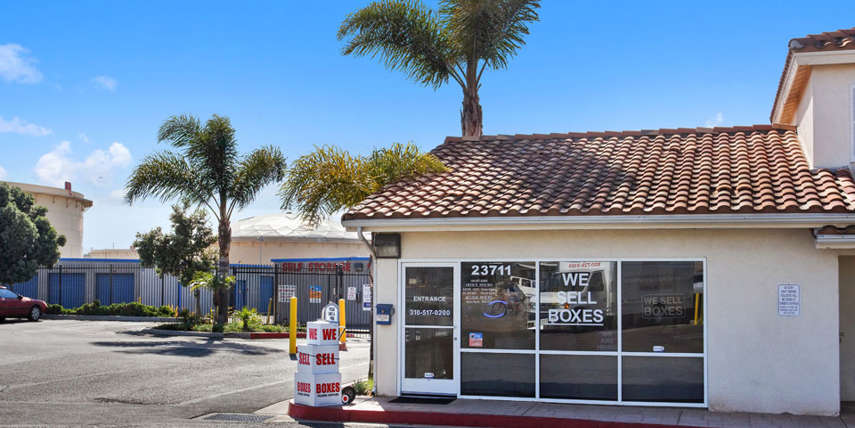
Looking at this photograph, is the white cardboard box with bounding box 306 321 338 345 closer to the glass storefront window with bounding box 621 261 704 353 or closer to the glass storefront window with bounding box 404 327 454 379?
the glass storefront window with bounding box 404 327 454 379

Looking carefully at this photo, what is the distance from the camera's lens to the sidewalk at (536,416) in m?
10.3

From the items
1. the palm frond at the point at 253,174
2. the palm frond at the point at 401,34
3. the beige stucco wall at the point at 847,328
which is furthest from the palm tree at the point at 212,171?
the beige stucco wall at the point at 847,328

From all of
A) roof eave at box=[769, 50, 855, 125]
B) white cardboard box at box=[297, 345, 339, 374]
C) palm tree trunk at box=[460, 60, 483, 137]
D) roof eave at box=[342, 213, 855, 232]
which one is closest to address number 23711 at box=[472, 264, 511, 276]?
roof eave at box=[342, 213, 855, 232]

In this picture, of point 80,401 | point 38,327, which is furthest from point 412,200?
point 38,327

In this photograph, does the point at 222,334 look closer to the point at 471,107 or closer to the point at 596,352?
the point at 471,107

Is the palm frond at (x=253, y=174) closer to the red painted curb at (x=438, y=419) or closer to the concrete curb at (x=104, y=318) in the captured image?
the concrete curb at (x=104, y=318)

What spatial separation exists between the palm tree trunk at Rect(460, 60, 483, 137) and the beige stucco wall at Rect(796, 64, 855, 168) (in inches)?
288

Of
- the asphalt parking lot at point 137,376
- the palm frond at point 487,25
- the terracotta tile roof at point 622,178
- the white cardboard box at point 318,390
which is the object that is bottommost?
the asphalt parking lot at point 137,376

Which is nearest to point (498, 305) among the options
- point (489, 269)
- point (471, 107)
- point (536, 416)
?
point (489, 269)

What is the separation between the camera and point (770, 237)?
11016mm

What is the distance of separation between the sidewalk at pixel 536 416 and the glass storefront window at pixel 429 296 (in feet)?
4.34

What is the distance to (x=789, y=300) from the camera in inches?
429

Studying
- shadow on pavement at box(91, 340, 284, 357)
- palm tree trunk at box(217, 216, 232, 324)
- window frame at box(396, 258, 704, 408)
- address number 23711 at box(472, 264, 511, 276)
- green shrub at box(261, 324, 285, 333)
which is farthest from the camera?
palm tree trunk at box(217, 216, 232, 324)

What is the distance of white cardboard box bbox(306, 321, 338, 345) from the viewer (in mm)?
11727
